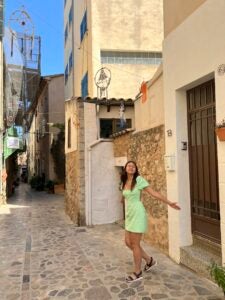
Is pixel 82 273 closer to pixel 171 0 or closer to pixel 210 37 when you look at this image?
pixel 210 37

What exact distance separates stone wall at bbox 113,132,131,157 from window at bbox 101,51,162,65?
→ 7.03 metres

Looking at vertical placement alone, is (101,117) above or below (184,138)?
above

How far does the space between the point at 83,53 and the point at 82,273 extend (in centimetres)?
1475

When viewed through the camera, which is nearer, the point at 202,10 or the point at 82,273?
the point at 202,10

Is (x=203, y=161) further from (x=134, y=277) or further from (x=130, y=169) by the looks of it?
(x=134, y=277)

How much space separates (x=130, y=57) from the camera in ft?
57.0

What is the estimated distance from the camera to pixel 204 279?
5195 mm

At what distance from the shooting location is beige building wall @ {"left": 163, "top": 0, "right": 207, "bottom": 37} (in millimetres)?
5598

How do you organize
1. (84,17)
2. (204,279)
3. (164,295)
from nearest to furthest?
(164,295) < (204,279) < (84,17)

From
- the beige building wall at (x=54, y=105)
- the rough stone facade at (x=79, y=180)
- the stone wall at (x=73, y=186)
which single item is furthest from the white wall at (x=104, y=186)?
the beige building wall at (x=54, y=105)

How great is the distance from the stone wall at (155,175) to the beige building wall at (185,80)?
1.43ft

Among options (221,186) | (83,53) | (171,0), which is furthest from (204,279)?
(83,53)

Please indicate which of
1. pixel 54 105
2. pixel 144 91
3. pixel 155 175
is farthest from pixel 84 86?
pixel 155 175

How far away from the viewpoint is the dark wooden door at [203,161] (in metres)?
5.42
